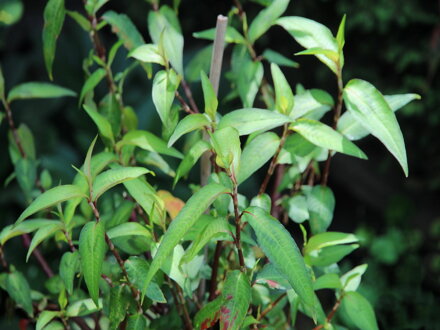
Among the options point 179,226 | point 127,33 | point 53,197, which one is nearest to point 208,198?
point 179,226

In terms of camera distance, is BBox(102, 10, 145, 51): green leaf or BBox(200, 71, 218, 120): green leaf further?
BBox(102, 10, 145, 51): green leaf

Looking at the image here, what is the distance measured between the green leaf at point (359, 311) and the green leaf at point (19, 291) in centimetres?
39

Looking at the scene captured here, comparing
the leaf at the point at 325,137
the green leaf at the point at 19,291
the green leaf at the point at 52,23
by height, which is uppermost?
the green leaf at the point at 52,23

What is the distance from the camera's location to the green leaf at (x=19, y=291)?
2.47ft

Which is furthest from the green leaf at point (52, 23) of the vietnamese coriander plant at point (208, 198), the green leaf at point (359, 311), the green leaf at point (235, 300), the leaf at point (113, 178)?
the green leaf at point (359, 311)

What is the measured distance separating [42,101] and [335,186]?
106 cm

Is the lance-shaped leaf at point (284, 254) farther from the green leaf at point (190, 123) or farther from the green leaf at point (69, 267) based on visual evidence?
the green leaf at point (69, 267)

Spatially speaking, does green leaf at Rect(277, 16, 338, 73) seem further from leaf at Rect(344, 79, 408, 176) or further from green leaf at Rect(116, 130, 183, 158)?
green leaf at Rect(116, 130, 183, 158)

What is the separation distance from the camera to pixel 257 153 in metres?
0.66

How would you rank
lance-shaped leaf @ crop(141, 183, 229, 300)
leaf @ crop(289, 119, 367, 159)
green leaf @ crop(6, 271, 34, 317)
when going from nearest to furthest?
lance-shaped leaf @ crop(141, 183, 229, 300)
leaf @ crop(289, 119, 367, 159)
green leaf @ crop(6, 271, 34, 317)

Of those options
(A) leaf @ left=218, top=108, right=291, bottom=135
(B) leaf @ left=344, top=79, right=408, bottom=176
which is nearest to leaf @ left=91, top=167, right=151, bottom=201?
(A) leaf @ left=218, top=108, right=291, bottom=135

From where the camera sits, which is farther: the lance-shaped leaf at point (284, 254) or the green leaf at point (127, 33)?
the green leaf at point (127, 33)

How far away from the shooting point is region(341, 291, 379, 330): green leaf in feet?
2.28

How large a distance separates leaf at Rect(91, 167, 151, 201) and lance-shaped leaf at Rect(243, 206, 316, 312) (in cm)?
12
